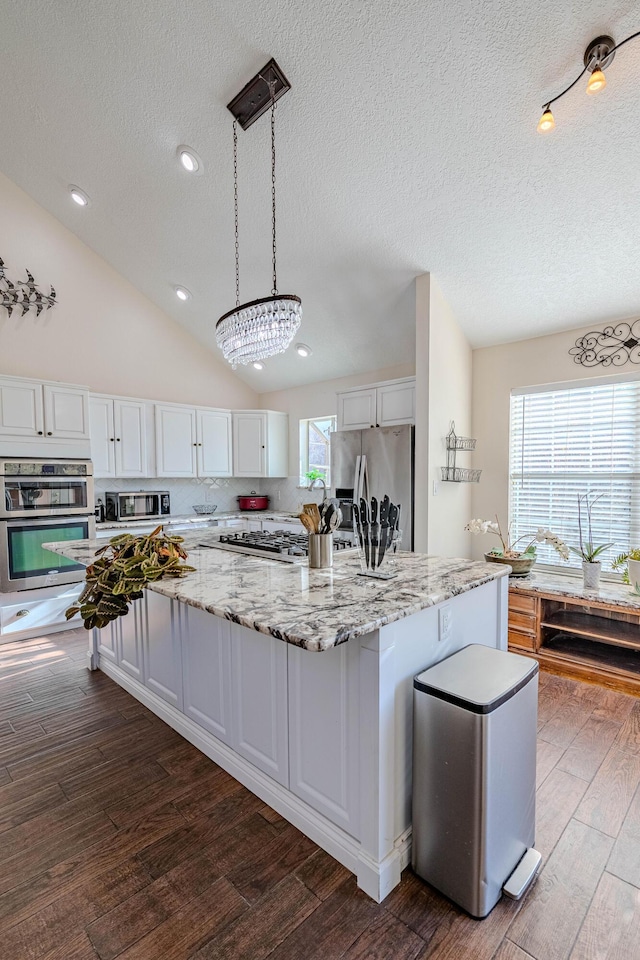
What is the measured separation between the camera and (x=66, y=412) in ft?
12.7

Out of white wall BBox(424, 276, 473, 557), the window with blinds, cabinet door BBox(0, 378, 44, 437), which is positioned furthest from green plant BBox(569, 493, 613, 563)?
cabinet door BBox(0, 378, 44, 437)

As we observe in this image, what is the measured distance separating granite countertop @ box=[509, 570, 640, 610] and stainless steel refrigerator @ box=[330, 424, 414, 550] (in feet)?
2.91

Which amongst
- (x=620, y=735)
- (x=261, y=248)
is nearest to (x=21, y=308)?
(x=261, y=248)

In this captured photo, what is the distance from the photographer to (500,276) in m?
3.10

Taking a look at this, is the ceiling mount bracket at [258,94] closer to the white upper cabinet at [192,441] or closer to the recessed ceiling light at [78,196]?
the recessed ceiling light at [78,196]

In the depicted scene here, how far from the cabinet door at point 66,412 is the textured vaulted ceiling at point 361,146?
152 centimetres

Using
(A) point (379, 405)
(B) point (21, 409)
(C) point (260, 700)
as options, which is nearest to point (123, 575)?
(C) point (260, 700)

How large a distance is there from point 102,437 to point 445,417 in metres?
3.23

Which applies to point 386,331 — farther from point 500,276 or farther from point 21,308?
point 21,308

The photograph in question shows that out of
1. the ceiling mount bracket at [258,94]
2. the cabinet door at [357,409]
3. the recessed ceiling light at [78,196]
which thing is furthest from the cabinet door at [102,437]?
the ceiling mount bracket at [258,94]

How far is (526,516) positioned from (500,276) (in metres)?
1.96

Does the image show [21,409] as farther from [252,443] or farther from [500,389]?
[500,389]

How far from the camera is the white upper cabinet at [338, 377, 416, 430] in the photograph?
391 cm

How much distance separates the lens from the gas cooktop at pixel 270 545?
2271 mm
